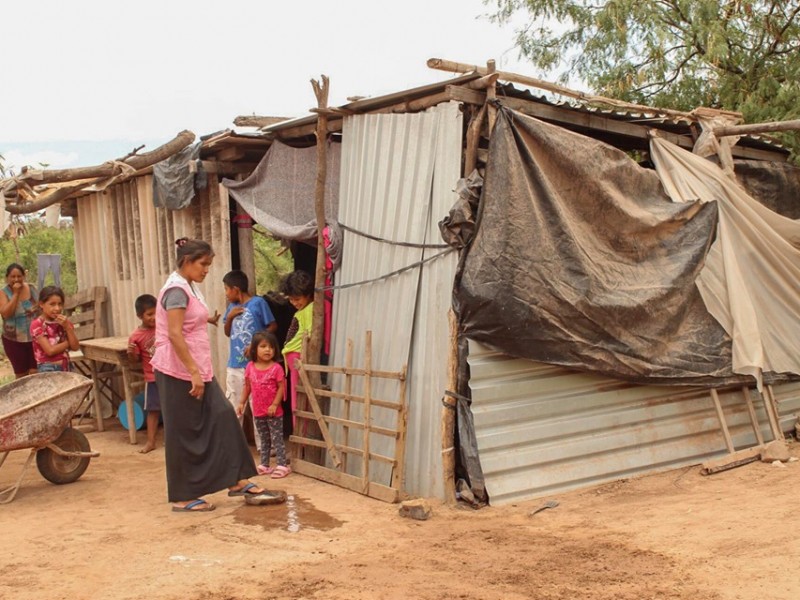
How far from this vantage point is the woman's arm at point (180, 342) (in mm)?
5887

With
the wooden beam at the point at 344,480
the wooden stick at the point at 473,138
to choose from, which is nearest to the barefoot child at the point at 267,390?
the wooden beam at the point at 344,480

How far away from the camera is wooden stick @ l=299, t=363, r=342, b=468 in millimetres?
6934

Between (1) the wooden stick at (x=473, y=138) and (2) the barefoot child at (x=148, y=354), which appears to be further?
(2) the barefoot child at (x=148, y=354)

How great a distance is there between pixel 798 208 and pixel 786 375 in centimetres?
196

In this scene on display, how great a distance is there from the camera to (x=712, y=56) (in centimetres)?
1131

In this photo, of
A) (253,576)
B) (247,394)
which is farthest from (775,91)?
(253,576)

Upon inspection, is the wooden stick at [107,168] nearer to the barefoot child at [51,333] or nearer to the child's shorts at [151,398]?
the barefoot child at [51,333]

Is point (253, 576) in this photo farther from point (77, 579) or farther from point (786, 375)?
point (786, 375)

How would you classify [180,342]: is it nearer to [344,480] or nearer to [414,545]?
[344,480]

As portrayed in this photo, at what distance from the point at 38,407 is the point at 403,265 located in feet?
9.32

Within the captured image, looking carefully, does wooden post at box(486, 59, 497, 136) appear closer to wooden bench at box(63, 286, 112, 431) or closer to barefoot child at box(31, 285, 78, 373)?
barefoot child at box(31, 285, 78, 373)

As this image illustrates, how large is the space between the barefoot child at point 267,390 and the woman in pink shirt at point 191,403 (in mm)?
1015

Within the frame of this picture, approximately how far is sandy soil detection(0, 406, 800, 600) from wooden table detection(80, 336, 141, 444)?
211 cm

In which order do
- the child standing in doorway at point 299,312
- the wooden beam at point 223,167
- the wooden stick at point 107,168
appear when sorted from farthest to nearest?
the wooden beam at point 223,167 → the child standing in doorway at point 299,312 → the wooden stick at point 107,168
